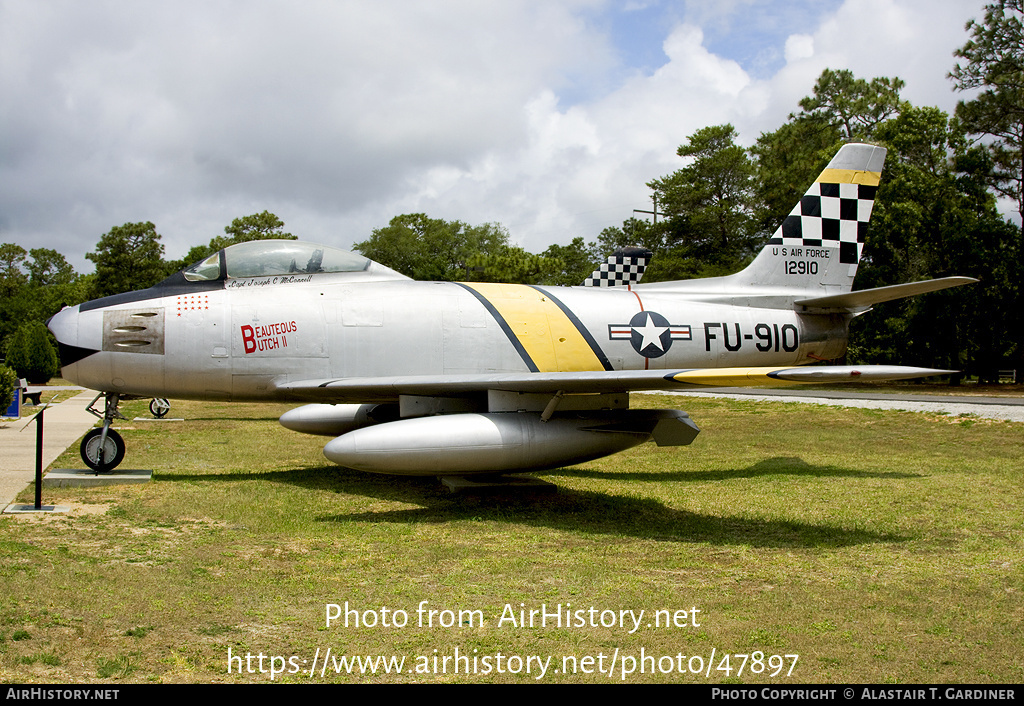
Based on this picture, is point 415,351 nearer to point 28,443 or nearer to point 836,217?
point 836,217

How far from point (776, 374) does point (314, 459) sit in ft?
24.3

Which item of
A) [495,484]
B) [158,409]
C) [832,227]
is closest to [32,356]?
[158,409]

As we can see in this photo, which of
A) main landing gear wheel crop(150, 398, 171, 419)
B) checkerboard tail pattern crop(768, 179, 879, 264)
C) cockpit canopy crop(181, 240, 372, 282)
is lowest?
main landing gear wheel crop(150, 398, 171, 419)

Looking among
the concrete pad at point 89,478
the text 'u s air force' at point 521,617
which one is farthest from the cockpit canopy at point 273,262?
the text 'u s air force' at point 521,617

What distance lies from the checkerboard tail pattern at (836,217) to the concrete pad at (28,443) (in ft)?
34.0

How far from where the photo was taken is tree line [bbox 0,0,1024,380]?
3262cm

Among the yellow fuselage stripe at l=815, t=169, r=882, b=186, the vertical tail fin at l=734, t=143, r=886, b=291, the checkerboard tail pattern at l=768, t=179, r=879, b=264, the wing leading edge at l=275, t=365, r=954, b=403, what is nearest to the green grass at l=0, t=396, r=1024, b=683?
the wing leading edge at l=275, t=365, r=954, b=403

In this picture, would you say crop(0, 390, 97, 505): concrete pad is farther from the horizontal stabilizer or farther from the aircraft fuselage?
the horizontal stabilizer

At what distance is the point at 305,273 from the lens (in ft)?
29.8

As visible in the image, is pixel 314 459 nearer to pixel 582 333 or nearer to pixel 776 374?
pixel 582 333

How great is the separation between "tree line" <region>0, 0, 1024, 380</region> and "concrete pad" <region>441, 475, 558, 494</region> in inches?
1028

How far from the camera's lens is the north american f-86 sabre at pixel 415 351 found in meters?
7.41

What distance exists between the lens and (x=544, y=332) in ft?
30.0

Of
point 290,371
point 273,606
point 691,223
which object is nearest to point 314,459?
point 290,371
